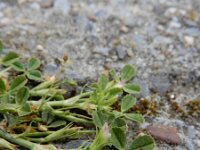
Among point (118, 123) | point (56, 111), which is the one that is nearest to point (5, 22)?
point (56, 111)

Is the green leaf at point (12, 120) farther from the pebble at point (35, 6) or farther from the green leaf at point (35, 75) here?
the pebble at point (35, 6)

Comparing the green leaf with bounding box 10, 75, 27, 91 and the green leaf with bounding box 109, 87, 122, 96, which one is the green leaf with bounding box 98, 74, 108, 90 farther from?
the green leaf with bounding box 10, 75, 27, 91

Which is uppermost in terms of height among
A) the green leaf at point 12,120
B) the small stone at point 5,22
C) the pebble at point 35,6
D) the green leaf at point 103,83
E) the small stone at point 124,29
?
the green leaf at point 103,83

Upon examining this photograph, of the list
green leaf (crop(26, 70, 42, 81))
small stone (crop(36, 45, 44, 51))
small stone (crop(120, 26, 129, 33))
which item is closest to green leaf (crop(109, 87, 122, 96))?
green leaf (crop(26, 70, 42, 81))

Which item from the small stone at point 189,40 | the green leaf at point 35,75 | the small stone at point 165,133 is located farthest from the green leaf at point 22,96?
the small stone at point 189,40

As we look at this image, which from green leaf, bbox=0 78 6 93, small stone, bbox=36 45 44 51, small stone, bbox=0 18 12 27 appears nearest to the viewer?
green leaf, bbox=0 78 6 93

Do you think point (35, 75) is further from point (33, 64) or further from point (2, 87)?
point (2, 87)
